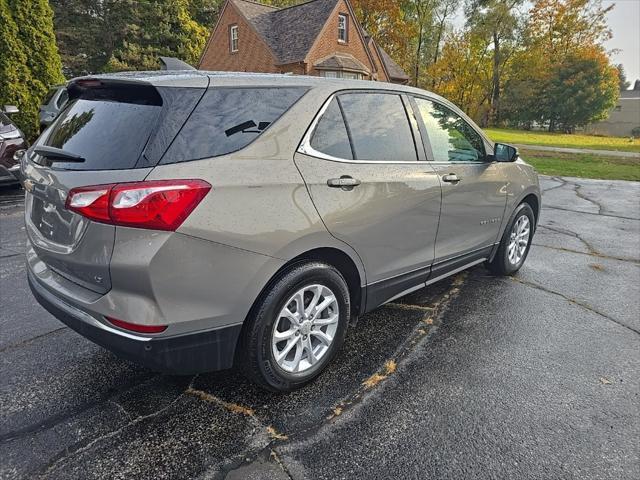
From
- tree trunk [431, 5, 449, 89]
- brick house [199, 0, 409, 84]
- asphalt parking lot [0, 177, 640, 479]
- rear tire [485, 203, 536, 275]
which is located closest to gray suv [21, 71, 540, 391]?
asphalt parking lot [0, 177, 640, 479]

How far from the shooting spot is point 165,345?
6.55 ft

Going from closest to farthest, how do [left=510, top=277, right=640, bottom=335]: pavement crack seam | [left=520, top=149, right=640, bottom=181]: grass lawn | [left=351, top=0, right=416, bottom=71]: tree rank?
[left=510, top=277, right=640, bottom=335]: pavement crack seam → [left=520, top=149, right=640, bottom=181]: grass lawn → [left=351, top=0, right=416, bottom=71]: tree

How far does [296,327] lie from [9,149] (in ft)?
23.7

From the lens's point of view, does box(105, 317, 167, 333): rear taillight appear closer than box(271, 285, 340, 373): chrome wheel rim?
Yes

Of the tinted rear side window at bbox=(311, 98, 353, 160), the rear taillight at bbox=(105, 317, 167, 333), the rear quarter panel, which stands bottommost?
the rear taillight at bbox=(105, 317, 167, 333)

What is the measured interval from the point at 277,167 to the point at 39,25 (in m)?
13.0

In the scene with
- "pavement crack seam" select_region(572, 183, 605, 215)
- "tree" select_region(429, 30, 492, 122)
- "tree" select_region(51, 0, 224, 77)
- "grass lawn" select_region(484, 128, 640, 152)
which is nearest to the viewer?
"pavement crack seam" select_region(572, 183, 605, 215)

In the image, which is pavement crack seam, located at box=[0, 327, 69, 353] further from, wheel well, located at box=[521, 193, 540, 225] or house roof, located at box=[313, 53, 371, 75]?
house roof, located at box=[313, 53, 371, 75]

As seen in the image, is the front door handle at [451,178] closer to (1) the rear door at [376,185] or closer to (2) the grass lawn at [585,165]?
(1) the rear door at [376,185]

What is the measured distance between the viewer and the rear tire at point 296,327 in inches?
89.4

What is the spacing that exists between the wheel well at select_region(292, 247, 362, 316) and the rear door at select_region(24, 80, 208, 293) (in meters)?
0.90

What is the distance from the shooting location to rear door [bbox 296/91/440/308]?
8.07 ft

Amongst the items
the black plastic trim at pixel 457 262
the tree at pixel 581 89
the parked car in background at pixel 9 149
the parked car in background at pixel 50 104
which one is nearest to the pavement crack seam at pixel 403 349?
the black plastic trim at pixel 457 262

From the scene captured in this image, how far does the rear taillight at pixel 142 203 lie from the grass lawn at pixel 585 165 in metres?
13.3
